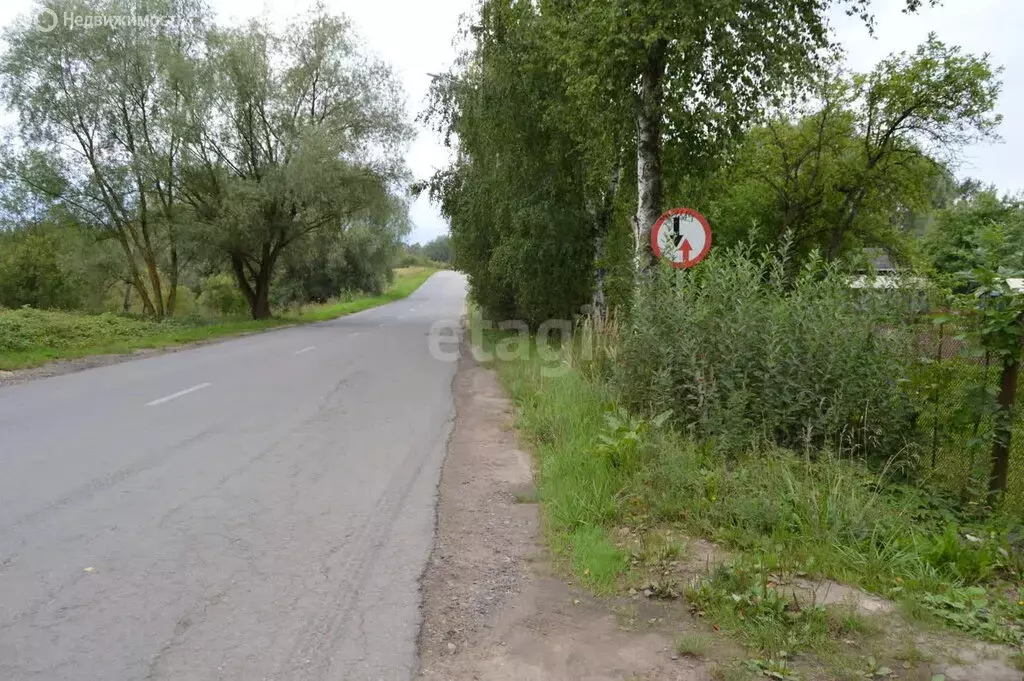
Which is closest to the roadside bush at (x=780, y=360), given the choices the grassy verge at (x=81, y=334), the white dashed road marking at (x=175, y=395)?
the white dashed road marking at (x=175, y=395)

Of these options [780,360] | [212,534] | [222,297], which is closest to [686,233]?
[780,360]

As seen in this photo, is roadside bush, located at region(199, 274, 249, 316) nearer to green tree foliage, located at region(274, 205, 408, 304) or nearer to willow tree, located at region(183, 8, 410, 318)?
green tree foliage, located at region(274, 205, 408, 304)

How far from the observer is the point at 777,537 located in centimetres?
462

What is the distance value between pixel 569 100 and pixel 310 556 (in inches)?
462

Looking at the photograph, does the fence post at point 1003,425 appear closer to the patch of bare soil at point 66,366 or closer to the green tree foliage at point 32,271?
the patch of bare soil at point 66,366

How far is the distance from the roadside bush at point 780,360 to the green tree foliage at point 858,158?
15413 millimetres

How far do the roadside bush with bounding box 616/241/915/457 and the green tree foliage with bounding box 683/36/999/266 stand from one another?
50.6ft

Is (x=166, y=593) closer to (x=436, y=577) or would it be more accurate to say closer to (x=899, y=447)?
(x=436, y=577)

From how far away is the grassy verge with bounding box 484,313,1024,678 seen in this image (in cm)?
371

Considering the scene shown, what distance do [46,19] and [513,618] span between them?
95.1 feet

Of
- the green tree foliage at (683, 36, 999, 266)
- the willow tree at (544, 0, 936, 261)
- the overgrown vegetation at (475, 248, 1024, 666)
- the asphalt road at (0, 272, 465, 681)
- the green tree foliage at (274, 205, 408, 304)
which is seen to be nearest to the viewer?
the asphalt road at (0, 272, 465, 681)

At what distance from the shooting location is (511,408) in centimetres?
1094

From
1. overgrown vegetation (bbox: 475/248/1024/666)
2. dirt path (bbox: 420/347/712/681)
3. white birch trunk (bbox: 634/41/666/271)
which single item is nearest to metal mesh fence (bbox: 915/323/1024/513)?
overgrown vegetation (bbox: 475/248/1024/666)

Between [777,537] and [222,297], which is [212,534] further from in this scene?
[222,297]
